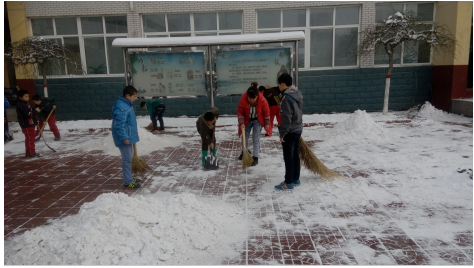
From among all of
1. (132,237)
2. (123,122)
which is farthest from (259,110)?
(132,237)

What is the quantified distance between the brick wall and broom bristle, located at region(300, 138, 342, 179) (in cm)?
756

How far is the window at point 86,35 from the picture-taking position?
12586 mm

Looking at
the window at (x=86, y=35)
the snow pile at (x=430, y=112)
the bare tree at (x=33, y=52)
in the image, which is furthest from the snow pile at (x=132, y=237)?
the window at (x=86, y=35)

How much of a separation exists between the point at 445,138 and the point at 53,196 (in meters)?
8.37

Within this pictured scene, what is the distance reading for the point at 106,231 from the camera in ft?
10.5

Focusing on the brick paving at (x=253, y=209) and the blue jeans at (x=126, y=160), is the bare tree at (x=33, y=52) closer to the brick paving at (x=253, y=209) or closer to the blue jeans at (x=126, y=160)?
the brick paving at (x=253, y=209)

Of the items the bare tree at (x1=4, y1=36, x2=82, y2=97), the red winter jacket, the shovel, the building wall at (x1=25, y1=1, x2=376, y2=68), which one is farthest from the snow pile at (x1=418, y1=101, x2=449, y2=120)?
the bare tree at (x1=4, y1=36, x2=82, y2=97)

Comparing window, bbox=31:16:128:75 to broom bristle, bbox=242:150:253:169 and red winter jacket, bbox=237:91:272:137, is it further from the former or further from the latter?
broom bristle, bbox=242:150:253:169

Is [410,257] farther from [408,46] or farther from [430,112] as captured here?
[408,46]

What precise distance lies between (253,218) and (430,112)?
10010 millimetres

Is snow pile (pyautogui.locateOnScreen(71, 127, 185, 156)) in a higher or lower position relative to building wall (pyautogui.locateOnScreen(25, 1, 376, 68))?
lower

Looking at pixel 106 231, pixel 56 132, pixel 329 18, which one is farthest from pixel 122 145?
pixel 329 18

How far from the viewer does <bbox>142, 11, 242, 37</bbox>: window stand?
41.3 feet

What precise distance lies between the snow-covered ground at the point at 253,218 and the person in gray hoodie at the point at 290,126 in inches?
8.3
